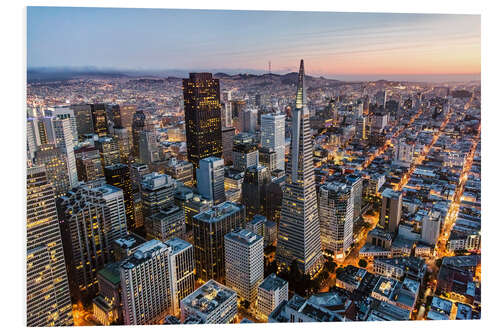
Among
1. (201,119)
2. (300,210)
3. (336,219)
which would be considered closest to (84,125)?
(201,119)

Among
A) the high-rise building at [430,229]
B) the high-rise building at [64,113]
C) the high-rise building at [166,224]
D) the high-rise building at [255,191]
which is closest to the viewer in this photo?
the high-rise building at [64,113]

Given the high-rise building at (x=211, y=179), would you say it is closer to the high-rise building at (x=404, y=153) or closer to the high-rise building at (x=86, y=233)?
the high-rise building at (x=86, y=233)

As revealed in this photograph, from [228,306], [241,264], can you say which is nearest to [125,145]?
[241,264]

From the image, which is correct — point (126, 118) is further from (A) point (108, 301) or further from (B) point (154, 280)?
(B) point (154, 280)

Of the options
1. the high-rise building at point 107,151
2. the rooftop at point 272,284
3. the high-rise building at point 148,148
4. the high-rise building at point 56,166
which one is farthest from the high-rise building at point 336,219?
the high-rise building at point 107,151

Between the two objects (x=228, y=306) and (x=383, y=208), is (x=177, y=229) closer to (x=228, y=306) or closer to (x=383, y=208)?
(x=228, y=306)

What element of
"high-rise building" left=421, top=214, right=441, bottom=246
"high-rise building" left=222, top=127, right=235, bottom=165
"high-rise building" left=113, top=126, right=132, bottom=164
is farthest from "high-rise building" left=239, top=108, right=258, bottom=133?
"high-rise building" left=421, top=214, right=441, bottom=246

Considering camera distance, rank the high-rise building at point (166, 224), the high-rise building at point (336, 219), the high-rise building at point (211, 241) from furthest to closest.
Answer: the high-rise building at point (166, 224), the high-rise building at point (336, 219), the high-rise building at point (211, 241)
